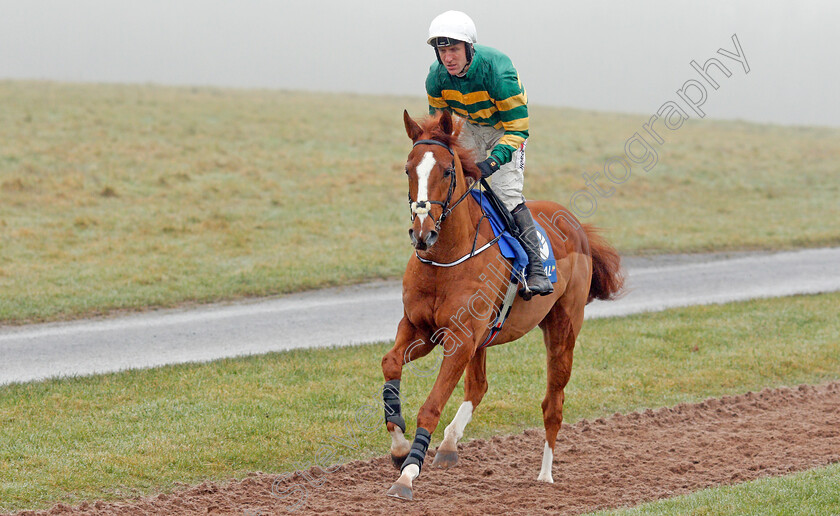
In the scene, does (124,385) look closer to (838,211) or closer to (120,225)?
(120,225)

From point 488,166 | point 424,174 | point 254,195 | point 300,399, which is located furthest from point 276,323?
point 254,195

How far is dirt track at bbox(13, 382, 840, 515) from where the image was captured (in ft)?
20.9

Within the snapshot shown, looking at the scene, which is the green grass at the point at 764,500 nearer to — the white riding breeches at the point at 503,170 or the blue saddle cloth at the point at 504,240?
the blue saddle cloth at the point at 504,240

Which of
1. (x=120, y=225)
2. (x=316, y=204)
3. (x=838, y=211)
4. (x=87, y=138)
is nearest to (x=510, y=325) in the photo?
(x=120, y=225)

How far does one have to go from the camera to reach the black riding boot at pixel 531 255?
21.3 ft

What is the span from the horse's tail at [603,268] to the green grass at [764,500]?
232 centimetres

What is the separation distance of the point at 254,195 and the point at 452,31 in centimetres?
1891

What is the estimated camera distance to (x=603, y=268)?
8.12 m

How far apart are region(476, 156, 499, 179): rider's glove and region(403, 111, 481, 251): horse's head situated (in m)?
0.09

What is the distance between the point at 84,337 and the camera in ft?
38.4

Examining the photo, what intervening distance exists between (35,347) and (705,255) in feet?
47.5

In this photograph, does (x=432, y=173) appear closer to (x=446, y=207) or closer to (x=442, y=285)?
(x=446, y=207)

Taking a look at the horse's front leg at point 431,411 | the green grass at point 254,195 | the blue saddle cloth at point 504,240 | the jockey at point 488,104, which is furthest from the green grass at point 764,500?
the green grass at point 254,195

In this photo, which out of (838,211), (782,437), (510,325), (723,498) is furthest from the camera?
(838,211)
